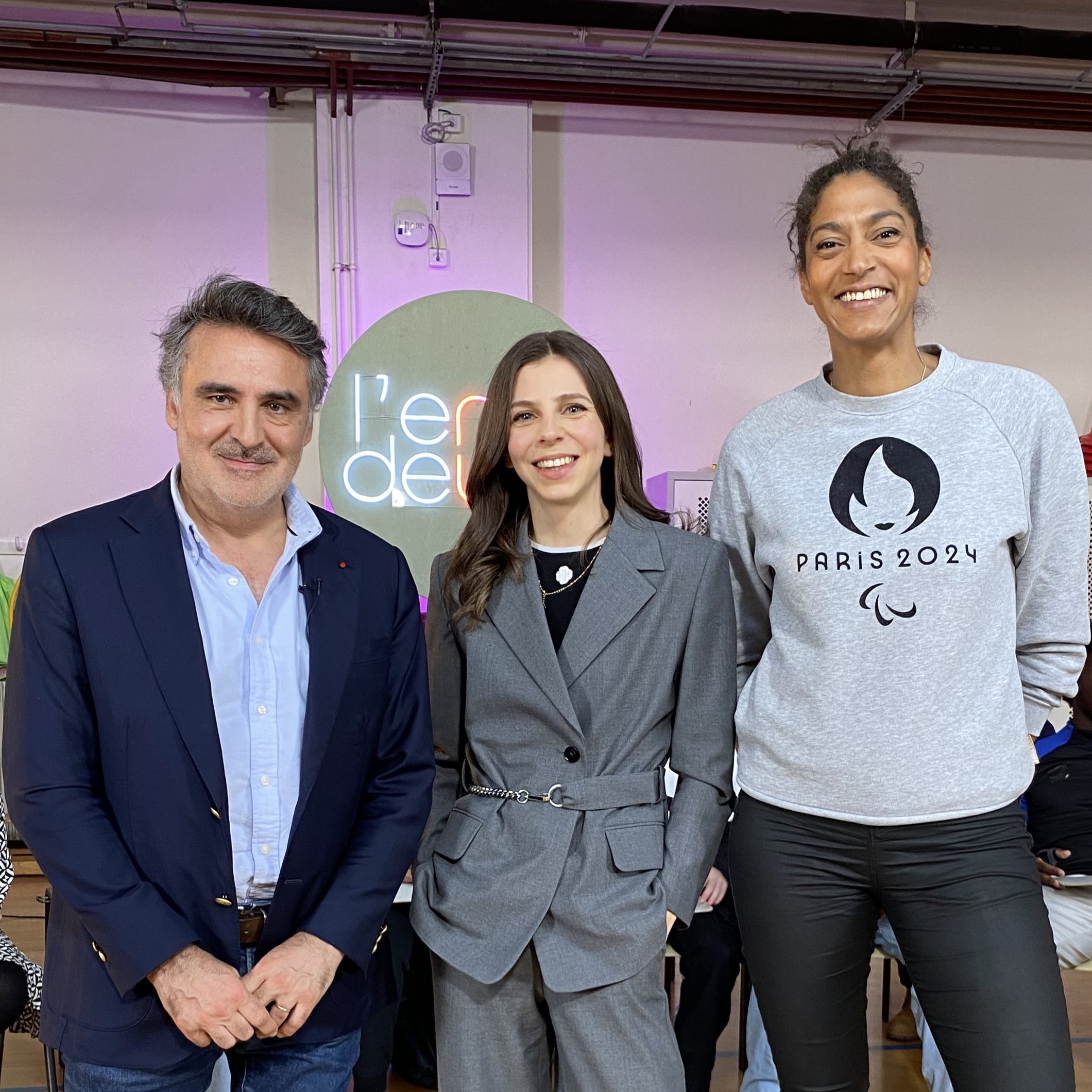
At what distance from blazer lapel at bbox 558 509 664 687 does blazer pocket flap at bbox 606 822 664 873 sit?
265mm

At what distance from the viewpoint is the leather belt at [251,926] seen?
1.62 m

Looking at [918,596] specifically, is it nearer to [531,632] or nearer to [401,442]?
[531,632]

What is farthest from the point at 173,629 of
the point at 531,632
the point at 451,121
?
the point at 451,121

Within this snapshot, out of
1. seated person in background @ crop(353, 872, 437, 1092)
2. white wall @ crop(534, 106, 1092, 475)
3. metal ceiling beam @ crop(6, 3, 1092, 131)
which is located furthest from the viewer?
white wall @ crop(534, 106, 1092, 475)

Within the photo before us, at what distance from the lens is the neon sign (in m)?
4.50

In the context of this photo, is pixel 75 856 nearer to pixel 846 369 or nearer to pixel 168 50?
pixel 846 369

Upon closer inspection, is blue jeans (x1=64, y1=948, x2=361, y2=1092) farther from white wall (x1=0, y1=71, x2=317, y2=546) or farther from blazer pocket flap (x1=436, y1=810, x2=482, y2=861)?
white wall (x1=0, y1=71, x2=317, y2=546)

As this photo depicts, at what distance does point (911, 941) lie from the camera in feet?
5.72

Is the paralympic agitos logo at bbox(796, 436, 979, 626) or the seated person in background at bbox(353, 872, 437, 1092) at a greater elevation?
the paralympic agitos logo at bbox(796, 436, 979, 626)

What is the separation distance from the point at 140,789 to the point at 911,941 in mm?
1213

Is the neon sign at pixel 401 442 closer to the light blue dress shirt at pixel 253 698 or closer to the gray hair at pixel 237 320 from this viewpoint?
the gray hair at pixel 237 320

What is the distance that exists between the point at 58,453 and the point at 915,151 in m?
4.58

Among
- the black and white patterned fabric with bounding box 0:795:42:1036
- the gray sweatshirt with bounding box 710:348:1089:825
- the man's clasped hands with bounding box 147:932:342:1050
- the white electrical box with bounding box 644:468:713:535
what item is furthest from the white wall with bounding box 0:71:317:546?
the man's clasped hands with bounding box 147:932:342:1050

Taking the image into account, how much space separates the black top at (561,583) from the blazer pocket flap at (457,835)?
0.33 meters
